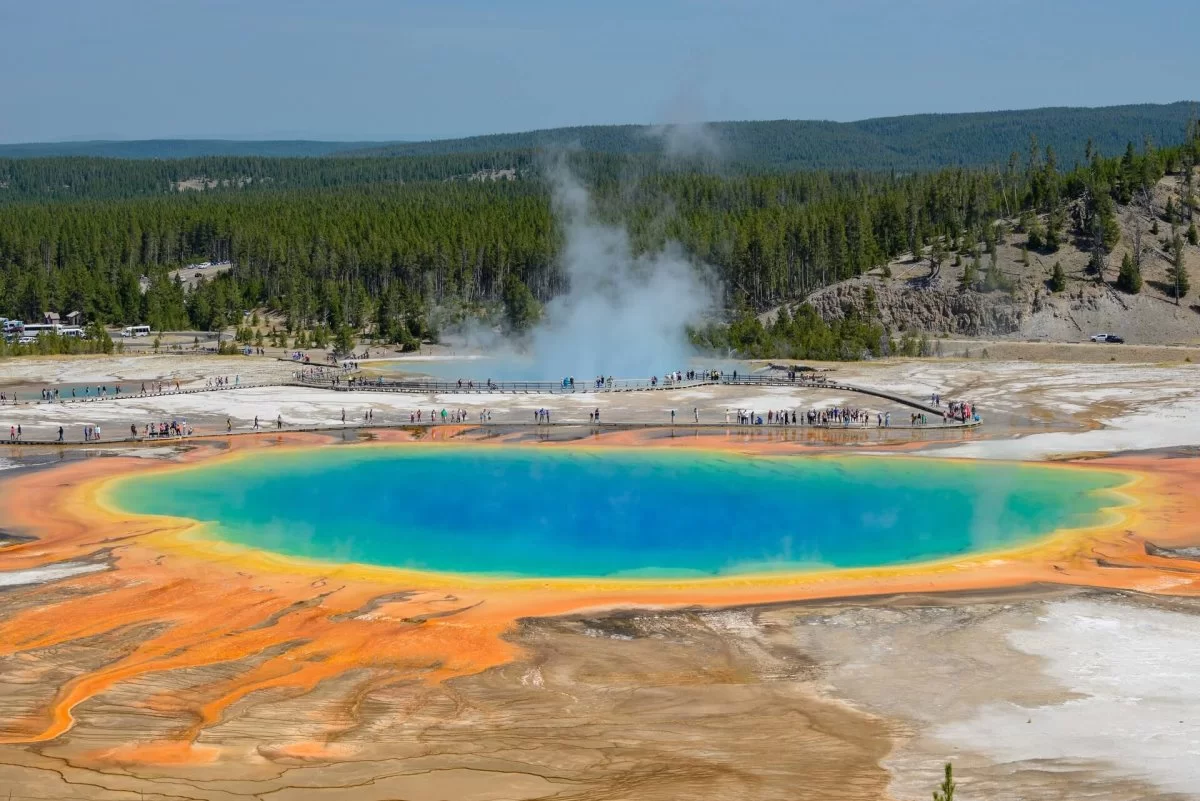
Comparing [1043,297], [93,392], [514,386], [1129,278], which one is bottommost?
[514,386]

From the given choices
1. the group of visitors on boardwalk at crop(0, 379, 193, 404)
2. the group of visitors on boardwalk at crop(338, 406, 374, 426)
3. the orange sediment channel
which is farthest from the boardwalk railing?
the orange sediment channel

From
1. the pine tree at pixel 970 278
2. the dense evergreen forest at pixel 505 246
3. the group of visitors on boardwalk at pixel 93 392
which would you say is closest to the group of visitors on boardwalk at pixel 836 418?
the dense evergreen forest at pixel 505 246

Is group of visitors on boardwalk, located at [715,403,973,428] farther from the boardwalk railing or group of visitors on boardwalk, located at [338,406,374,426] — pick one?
group of visitors on boardwalk, located at [338,406,374,426]

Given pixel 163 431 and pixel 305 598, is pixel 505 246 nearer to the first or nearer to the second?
pixel 163 431

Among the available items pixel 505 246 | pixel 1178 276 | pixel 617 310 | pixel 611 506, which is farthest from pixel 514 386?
pixel 505 246

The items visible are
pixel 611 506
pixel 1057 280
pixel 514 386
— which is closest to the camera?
pixel 611 506

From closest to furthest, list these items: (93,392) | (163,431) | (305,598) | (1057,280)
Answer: (305,598) → (163,431) → (93,392) → (1057,280)
